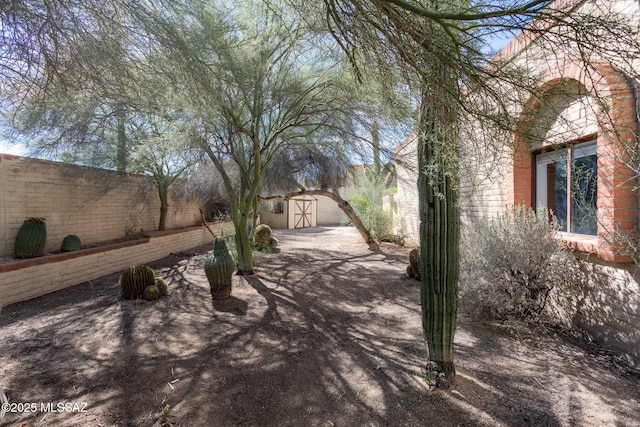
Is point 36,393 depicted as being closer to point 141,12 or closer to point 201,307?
point 201,307

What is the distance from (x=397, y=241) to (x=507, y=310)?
7684 mm

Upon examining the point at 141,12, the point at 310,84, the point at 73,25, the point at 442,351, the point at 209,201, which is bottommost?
the point at 442,351

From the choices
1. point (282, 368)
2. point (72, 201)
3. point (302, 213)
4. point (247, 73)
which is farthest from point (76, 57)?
point (302, 213)

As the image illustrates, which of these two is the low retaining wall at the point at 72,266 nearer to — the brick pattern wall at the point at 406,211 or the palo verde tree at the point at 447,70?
the palo verde tree at the point at 447,70

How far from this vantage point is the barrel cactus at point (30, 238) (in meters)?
5.58

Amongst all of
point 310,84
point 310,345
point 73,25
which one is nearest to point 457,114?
point 310,345

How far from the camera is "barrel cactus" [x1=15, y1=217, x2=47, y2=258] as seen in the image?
558 cm

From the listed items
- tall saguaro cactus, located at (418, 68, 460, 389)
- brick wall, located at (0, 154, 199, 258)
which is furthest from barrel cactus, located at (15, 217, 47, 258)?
tall saguaro cactus, located at (418, 68, 460, 389)

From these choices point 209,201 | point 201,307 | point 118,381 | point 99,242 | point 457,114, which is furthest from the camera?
point 209,201

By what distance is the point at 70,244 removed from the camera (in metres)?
6.45

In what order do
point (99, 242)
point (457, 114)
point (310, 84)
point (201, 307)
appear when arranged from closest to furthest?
1. point (457, 114)
2. point (201, 307)
3. point (310, 84)
4. point (99, 242)

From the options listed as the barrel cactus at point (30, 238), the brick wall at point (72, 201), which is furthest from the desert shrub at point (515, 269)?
the brick wall at point (72, 201)

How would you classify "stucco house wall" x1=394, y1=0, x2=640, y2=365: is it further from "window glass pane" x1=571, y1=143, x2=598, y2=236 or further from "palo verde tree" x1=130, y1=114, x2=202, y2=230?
"palo verde tree" x1=130, y1=114, x2=202, y2=230

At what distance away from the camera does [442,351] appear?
8.62 feet
